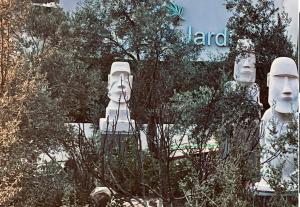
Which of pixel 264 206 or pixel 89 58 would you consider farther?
pixel 89 58

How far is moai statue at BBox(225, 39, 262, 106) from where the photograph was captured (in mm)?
10031

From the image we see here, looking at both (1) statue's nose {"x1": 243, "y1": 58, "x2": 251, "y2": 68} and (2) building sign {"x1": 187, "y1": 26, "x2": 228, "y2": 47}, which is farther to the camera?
(2) building sign {"x1": 187, "y1": 26, "x2": 228, "y2": 47}

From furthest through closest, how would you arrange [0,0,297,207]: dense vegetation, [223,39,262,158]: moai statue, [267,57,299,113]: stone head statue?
[223,39,262,158]: moai statue < [267,57,299,113]: stone head statue < [0,0,297,207]: dense vegetation

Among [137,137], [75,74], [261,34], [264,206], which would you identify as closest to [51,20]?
[75,74]

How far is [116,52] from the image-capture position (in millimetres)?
12578

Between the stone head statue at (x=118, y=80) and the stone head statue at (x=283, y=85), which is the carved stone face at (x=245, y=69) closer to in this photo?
the stone head statue at (x=118, y=80)

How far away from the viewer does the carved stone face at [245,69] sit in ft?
34.8

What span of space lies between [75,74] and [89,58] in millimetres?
1384

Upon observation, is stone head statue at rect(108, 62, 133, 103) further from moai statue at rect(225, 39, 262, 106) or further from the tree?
the tree

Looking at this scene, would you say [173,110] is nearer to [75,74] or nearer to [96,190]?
[96,190]

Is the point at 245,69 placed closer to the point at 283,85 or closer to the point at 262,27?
the point at 262,27

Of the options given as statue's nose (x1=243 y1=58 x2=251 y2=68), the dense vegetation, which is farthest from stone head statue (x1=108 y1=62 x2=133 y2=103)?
statue's nose (x1=243 y1=58 x2=251 y2=68)

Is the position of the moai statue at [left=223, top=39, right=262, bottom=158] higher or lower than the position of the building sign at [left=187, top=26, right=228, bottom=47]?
lower

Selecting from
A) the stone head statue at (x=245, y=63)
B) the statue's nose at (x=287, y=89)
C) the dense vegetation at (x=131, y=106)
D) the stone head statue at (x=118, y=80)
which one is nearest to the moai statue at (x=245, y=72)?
the stone head statue at (x=245, y=63)
